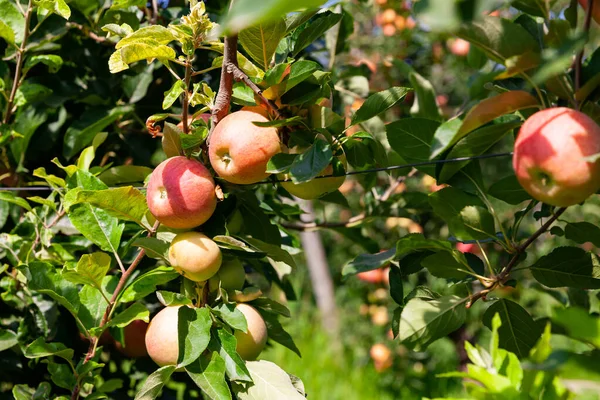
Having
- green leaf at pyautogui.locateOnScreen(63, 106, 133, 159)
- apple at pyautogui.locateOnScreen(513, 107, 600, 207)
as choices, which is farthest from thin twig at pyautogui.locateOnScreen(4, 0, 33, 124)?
apple at pyautogui.locateOnScreen(513, 107, 600, 207)

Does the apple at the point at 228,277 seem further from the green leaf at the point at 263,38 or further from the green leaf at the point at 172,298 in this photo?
the green leaf at the point at 263,38

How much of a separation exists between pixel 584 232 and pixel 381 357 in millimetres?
2683

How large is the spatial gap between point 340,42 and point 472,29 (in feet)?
2.64

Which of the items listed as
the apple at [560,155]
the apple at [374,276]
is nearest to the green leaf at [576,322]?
the apple at [560,155]

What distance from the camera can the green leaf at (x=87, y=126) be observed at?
1.15 m

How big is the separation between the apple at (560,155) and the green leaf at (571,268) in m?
0.20

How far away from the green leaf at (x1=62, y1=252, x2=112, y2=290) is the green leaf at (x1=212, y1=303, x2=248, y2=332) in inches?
6.6

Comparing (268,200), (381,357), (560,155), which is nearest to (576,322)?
(560,155)

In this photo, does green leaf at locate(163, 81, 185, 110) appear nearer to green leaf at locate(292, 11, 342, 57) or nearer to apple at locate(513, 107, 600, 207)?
green leaf at locate(292, 11, 342, 57)

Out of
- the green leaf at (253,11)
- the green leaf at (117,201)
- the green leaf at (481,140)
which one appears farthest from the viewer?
the green leaf at (117,201)

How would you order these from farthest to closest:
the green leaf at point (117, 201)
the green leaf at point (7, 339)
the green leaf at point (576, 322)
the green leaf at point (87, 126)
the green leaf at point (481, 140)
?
the green leaf at point (87, 126)
the green leaf at point (7, 339)
the green leaf at point (117, 201)
the green leaf at point (481, 140)
the green leaf at point (576, 322)

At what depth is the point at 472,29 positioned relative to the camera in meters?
0.65

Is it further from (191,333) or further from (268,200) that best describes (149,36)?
(268,200)

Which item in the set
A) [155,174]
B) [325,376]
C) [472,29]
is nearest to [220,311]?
[155,174]
